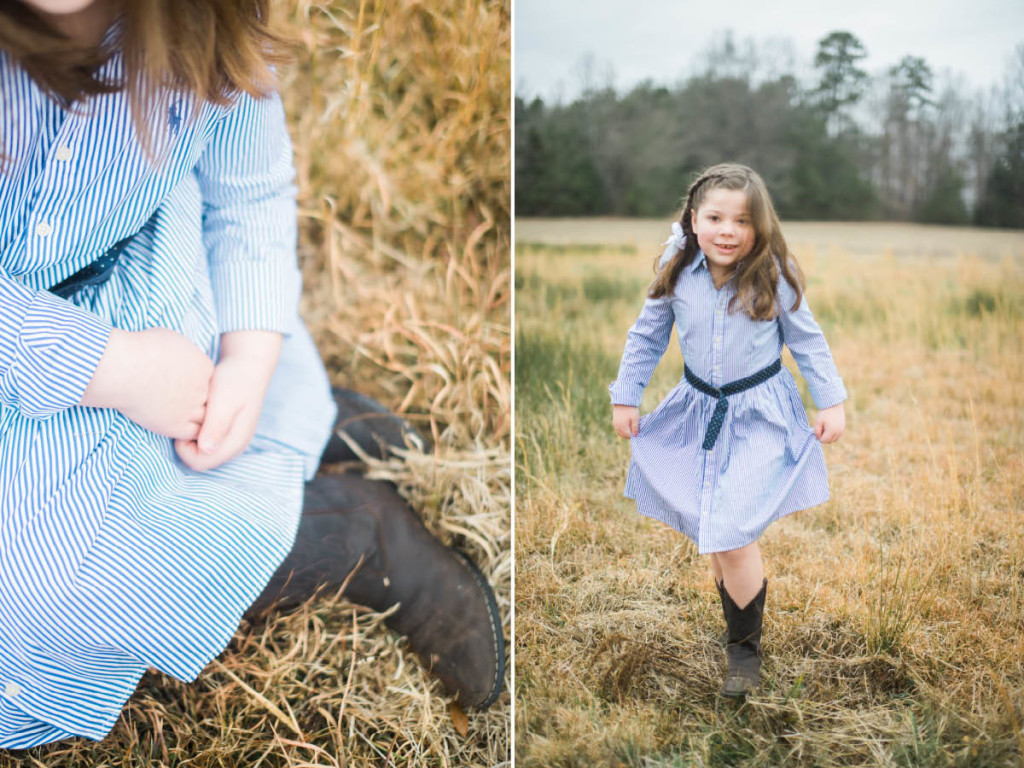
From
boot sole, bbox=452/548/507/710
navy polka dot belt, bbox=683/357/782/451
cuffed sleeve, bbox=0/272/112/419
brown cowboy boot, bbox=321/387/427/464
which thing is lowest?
→ boot sole, bbox=452/548/507/710

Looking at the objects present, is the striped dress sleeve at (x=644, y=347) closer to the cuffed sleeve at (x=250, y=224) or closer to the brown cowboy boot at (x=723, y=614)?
the brown cowboy boot at (x=723, y=614)

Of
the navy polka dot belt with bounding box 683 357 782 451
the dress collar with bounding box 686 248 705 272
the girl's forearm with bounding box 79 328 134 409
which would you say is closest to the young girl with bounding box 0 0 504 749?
the girl's forearm with bounding box 79 328 134 409

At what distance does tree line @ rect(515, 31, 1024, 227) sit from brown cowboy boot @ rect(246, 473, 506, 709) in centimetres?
58

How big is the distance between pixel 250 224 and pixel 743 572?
2.71ft

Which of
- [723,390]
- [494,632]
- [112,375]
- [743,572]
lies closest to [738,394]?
[723,390]

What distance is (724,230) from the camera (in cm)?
103

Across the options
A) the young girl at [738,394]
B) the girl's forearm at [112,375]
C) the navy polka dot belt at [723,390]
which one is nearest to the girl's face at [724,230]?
the young girl at [738,394]

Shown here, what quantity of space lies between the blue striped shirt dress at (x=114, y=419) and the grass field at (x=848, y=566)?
0.43m

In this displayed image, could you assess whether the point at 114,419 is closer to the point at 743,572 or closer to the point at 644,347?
the point at 644,347

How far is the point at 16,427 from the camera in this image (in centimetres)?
94

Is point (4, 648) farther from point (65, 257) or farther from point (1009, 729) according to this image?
point (1009, 729)

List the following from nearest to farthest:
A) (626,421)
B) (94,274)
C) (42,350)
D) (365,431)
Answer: (42,350), (94,274), (626,421), (365,431)

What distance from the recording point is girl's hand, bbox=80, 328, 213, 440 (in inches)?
37.2

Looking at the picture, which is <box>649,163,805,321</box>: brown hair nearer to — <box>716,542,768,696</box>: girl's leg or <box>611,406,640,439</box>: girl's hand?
<box>611,406,640,439</box>: girl's hand
